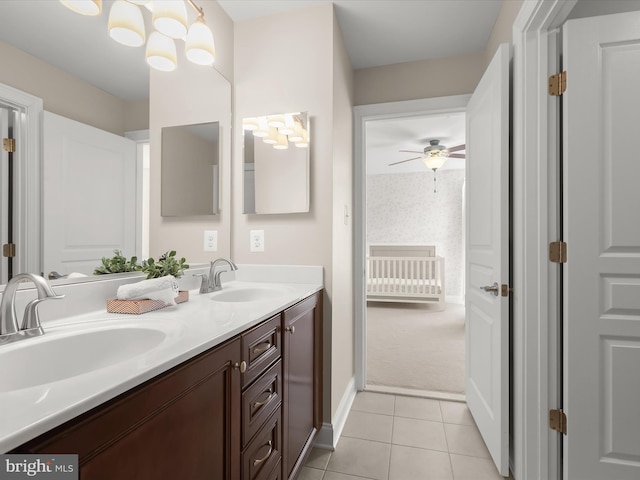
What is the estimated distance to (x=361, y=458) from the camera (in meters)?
1.77

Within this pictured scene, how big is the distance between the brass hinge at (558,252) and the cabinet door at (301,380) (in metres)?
1.13

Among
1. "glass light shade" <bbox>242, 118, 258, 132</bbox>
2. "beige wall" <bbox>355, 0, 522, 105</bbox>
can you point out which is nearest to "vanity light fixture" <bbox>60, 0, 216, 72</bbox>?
"glass light shade" <bbox>242, 118, 258, 132</bbox>

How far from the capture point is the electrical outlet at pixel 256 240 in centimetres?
199

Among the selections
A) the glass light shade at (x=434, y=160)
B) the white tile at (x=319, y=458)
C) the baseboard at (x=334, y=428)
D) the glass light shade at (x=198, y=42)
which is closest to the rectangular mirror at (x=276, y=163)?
the glass light shade at (x=198, y=42)

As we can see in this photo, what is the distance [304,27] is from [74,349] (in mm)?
1946

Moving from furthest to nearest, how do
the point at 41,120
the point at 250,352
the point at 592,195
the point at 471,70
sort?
the point at 471,70
the point at 592,195
the point at 250,352
the point at 41,120

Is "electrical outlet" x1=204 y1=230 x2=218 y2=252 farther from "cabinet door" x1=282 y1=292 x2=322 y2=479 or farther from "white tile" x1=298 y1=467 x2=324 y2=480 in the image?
"white tile" x1=298 y1=467 x2=324 y2=480

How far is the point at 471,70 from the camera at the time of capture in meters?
2.44

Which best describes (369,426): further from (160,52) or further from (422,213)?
(422,213)

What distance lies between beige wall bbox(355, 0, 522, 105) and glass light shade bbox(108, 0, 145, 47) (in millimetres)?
1705

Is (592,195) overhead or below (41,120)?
below

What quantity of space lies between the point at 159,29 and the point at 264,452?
1759 mm

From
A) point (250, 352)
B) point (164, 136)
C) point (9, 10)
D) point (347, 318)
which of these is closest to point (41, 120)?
point (9, 10)

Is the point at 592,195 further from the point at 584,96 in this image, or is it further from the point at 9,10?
the point at 9,10
